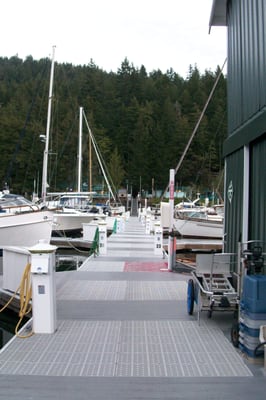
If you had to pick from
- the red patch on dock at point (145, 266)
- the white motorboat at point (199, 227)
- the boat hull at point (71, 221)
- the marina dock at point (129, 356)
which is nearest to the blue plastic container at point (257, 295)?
the marina dock at point (129, 356)

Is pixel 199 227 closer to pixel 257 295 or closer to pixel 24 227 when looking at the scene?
pixel 24 227

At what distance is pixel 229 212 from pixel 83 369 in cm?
511

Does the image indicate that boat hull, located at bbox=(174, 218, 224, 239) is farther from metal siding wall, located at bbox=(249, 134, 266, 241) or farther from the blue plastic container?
the blue plastic container

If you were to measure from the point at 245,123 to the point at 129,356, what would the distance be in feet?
14.6

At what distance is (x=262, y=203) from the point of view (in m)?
7.01

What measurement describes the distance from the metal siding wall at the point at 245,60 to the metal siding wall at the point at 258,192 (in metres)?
0.63

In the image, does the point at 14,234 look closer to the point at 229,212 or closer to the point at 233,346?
the point at 229,212

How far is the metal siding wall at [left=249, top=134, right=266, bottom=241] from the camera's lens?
6914 millimetres

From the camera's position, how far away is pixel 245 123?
805 centimetres

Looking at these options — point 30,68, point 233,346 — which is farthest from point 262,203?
point 30,68

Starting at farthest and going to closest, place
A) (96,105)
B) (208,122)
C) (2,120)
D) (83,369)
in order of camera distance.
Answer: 1. (96,105)
2. (208,122)
3. (2,120)
4. (83,369)

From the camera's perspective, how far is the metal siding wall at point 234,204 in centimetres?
831

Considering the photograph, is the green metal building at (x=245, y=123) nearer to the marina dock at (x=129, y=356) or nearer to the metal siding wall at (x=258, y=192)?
the metal siding wall at (x=258, y=192)

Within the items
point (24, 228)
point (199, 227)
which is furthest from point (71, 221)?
point (24, 228)
